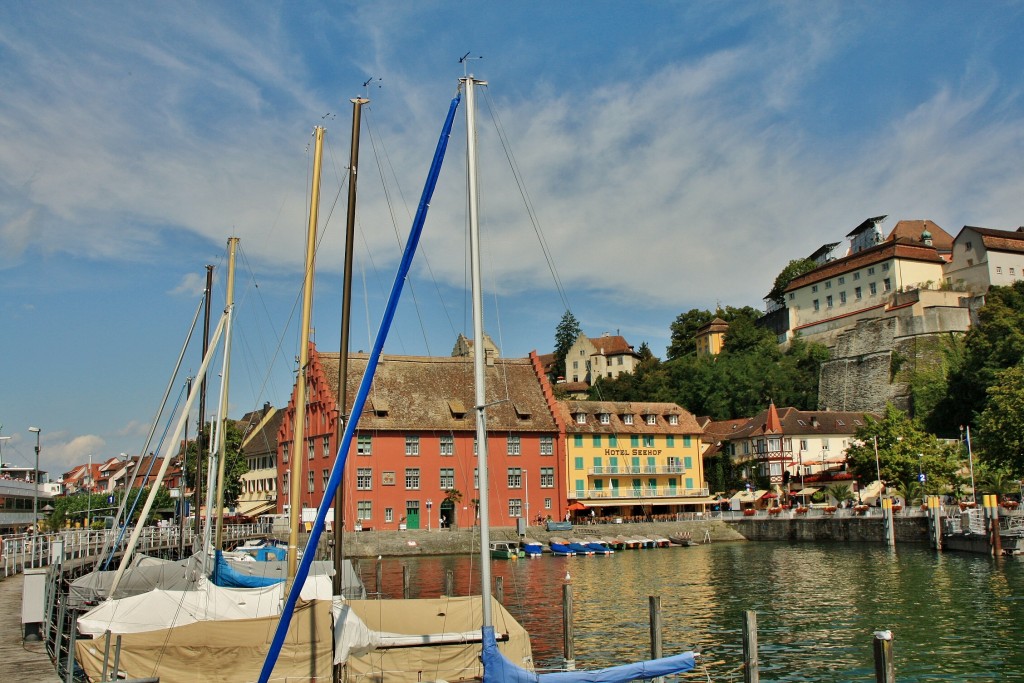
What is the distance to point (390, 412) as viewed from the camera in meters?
80.4

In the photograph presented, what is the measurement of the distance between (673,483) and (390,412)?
32.7 m

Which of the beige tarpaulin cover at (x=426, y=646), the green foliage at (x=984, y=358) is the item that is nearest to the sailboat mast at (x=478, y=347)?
the beige tarpaulin cover at (x=426, y=646)

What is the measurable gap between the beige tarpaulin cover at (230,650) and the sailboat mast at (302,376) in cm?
385

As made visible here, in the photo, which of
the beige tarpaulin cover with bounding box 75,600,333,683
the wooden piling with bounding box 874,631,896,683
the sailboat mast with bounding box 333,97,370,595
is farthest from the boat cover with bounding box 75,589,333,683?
the wooden piling with bounding box 874,631,896,683

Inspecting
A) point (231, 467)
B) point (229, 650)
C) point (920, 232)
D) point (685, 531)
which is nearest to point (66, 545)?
point (229, 650)

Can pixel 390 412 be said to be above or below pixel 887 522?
above

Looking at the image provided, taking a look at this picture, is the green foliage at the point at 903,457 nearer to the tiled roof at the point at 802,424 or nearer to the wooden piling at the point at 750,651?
the tiled roof at the point at 802,424

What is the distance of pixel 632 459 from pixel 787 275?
9289cm

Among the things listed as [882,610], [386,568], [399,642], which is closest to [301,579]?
[399,642]

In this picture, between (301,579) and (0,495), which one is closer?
(301,579)

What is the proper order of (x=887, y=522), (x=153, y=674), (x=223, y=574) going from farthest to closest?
(x=887, y=522) → (x=223, y=574) → (x=153, y=674)

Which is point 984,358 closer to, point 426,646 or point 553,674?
point 426,646

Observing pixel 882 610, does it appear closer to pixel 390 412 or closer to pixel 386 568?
pixel 386 568

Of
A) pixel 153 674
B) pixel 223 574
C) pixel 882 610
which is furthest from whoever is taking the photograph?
pixel 882 610
